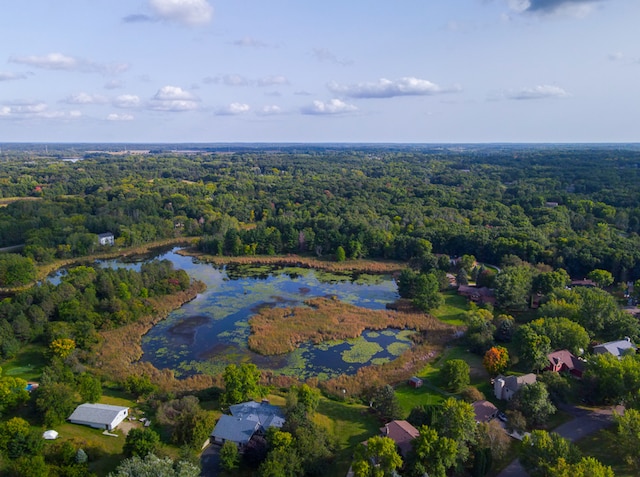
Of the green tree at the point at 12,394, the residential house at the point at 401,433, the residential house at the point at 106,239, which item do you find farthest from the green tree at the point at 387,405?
the residential house at the point at 106,239

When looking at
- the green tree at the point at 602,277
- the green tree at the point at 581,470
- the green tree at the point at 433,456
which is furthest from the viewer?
the green tree at the point at 602,277

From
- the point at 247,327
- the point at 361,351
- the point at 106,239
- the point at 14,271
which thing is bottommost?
the point at 361,351

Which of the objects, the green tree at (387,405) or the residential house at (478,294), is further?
the residential house at (478,294)

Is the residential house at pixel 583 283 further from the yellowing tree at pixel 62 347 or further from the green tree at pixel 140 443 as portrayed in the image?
the yellowing tree at pixel 62 347

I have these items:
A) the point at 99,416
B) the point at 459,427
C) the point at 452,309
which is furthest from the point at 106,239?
the point at 459,427

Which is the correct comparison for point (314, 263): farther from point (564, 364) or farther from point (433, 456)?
point (433, 456)

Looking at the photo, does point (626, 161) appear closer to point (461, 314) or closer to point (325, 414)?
point (461, 314)
